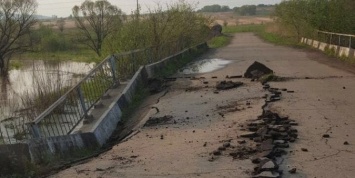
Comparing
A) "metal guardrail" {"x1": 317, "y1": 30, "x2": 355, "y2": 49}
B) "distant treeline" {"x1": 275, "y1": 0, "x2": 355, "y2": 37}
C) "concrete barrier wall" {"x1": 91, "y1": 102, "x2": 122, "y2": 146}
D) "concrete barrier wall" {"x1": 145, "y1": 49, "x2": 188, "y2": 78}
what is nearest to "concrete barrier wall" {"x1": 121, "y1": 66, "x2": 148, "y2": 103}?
"concrete barrier wall" {"x1": 145, "y1": 49, "x2": 188, "y2": 78}

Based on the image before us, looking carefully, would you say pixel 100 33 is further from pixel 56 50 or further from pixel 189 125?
pixel 189 125

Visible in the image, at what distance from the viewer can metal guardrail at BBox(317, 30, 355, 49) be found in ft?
73.1

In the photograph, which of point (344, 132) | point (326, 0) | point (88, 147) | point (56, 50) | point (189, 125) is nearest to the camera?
point (344, 132)

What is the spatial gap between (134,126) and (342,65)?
37.7ft

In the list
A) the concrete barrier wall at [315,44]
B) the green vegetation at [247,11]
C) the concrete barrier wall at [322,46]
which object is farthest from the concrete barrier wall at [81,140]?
the green vegetation at [247,11]

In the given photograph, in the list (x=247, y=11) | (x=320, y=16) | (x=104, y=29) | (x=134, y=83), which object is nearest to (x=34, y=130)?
(x=134, y=83)

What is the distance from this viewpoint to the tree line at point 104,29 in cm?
2048

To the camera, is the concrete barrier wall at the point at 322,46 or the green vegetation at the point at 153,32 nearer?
the green vegetation at the point at 153,32

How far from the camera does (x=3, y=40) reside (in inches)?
1404

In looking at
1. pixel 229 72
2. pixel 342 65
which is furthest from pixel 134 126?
pixel 342 65

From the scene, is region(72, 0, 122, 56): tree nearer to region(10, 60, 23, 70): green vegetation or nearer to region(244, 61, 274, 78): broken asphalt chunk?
region(10, 60, 23, 70): green vegetation

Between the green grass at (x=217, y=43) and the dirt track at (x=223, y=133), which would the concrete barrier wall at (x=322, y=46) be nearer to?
the green grass at (x=217, y=43)

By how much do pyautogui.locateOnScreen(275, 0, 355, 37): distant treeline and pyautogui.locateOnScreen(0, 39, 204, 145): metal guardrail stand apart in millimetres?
13217

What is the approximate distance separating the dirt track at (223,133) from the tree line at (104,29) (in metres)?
7.03
